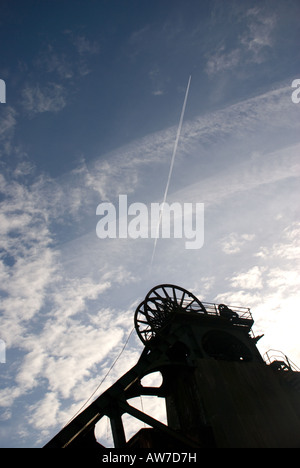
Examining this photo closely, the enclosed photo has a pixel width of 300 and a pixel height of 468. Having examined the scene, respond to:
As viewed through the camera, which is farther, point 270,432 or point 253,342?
point 253,342

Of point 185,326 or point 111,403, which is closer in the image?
point 111,403

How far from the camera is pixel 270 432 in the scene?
34.4 feet

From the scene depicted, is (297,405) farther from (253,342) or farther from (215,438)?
(215,438)

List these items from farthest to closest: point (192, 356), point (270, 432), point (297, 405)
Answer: point (297, 405) → point (192, 356) → point (270, 432)

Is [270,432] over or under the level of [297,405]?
under

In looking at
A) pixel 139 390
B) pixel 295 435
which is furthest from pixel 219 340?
pixel 139 390

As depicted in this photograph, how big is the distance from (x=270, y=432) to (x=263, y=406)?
970mm
